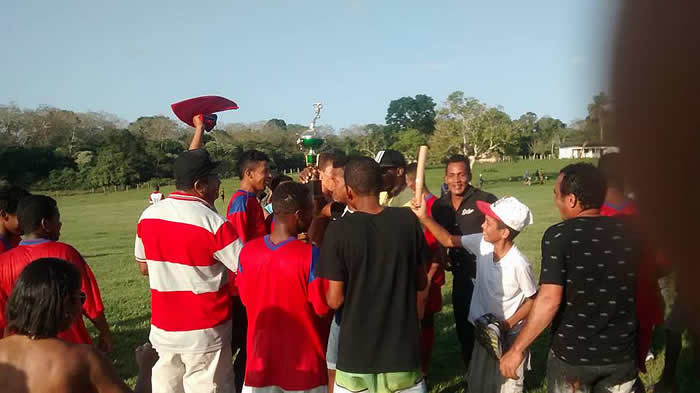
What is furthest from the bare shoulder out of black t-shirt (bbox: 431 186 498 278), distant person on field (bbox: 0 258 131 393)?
black t-shirt (bbox: 431 186 498 278)

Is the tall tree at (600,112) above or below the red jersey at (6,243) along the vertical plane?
above

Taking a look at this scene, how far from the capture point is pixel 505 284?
3.83 metres

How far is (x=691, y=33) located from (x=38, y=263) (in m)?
2.57

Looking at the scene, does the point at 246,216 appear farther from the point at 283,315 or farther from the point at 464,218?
the point at 464,218

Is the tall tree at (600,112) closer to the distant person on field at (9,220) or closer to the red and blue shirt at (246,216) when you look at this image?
the red and blue shirt at (246,216)

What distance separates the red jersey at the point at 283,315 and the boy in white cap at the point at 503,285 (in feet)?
3.23

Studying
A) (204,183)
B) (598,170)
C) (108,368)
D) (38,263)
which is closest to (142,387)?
(108,368)

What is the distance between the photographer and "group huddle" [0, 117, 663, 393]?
2.33m

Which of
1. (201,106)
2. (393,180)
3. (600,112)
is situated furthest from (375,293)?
(600,112)

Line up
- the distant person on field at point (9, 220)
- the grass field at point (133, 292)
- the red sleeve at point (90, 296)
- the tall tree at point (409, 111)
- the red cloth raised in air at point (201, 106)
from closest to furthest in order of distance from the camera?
the red sleeve at point (90, 296) < the distant person on field at point (9, 220) < the red cloth raised in air at point (201, 106) < the grass field at point (133, 292) < the tall tree at point (409, 111)

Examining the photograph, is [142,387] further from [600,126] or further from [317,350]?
[600,126]

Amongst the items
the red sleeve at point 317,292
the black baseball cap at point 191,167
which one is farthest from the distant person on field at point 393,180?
the red sleeve at point 317,292

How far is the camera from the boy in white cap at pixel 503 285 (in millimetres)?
3758

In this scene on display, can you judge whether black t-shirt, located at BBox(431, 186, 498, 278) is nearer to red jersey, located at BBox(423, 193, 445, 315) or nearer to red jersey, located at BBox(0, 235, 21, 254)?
red jersey, located at BBox(423, 193, 445, 315)
